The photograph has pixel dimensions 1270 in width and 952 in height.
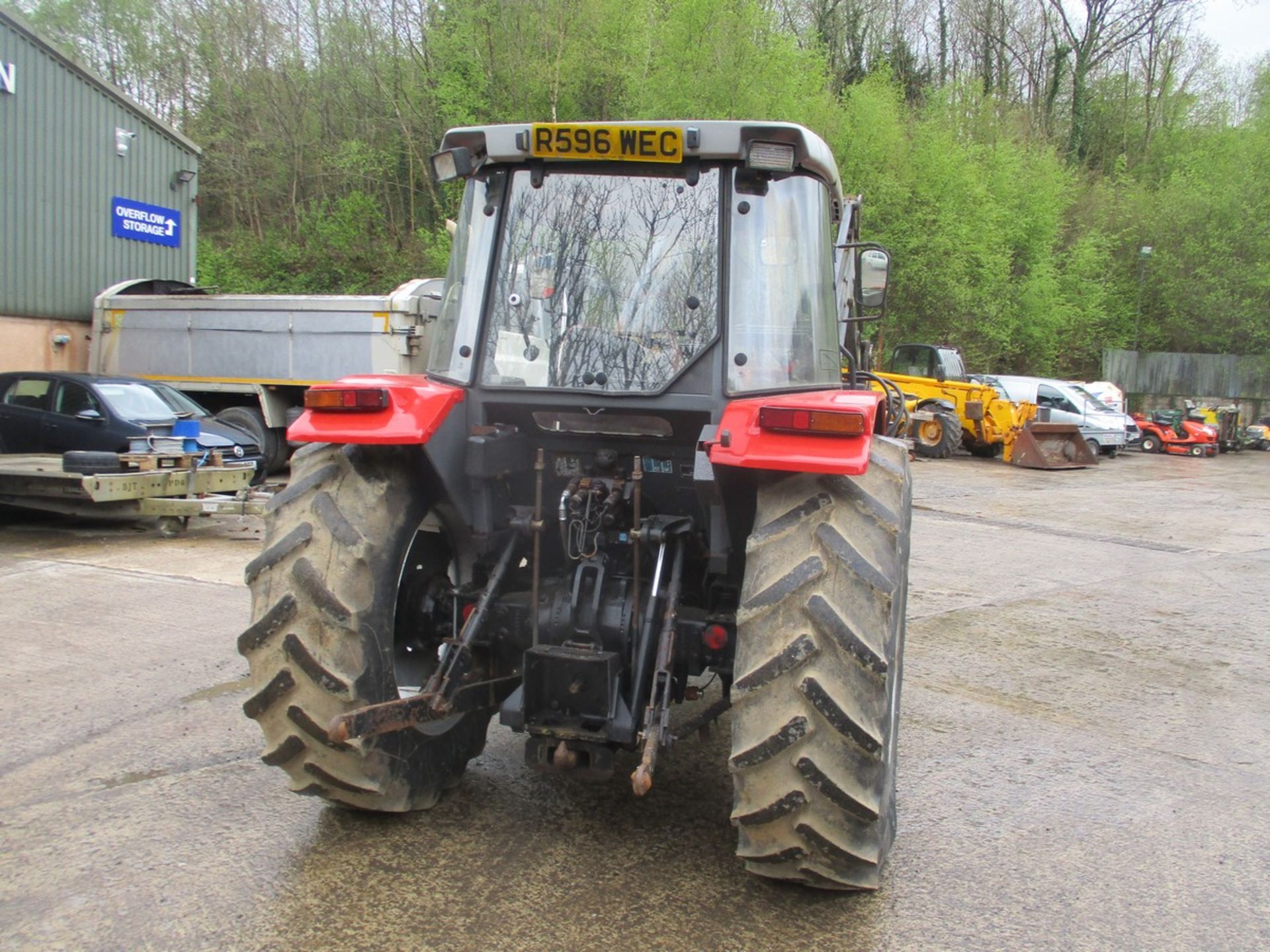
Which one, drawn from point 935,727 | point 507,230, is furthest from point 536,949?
point 935,727

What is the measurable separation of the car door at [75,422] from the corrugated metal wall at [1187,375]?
33.2m

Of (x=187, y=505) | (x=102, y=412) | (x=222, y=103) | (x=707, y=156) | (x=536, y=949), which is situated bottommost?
(x=536, y=949)

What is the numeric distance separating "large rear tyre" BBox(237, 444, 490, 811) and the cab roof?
45.9 inches

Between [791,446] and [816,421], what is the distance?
11cm

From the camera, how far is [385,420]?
3.54 metres

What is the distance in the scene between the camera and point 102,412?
11.7 meters

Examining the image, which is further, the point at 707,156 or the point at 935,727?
the point at 935,727

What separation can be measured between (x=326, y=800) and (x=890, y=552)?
2.26 meters

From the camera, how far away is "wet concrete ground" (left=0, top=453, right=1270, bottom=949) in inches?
127

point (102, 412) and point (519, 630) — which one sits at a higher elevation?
point (102, 412)

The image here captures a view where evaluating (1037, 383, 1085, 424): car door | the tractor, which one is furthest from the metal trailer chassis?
(1037, 383, 1085, 424): car door

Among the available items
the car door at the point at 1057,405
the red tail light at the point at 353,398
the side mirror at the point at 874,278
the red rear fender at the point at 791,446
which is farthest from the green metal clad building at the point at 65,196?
the car door at the point at 1057,405

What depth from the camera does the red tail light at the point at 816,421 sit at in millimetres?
3199

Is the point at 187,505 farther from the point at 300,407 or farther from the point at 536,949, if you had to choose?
the point at 536,949
